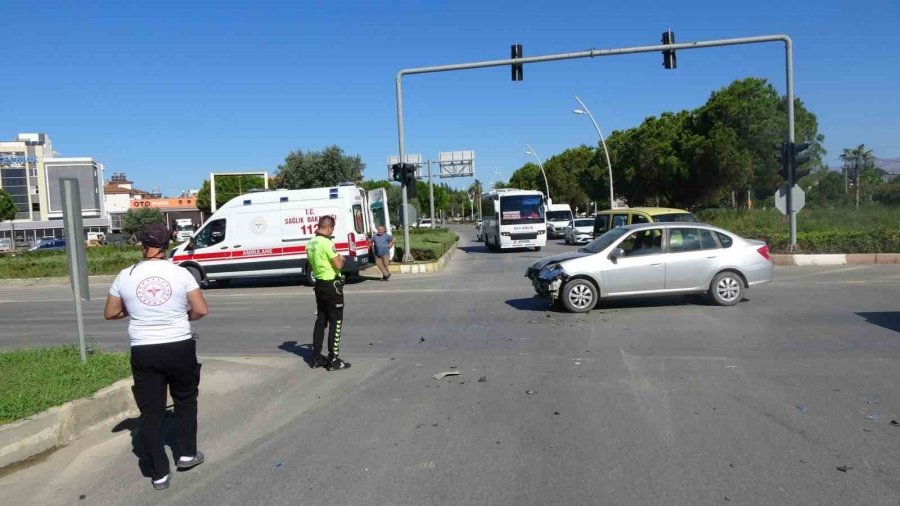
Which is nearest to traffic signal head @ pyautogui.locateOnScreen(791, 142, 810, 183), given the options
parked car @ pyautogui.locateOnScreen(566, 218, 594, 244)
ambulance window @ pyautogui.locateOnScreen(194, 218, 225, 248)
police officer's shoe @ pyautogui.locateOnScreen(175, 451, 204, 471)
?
parked car @ pyautogui.locateOnScreen(566, 218, 594, 244)

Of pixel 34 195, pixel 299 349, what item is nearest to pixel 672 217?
pixel 299 349

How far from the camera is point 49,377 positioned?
6.69 metres

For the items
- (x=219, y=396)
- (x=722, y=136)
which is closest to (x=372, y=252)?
(x=219, y=396)

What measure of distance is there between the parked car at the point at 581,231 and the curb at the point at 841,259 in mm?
16019

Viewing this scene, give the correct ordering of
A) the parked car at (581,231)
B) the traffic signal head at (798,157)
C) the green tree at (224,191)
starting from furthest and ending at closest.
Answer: the green tree at (224,191), the parked car at (581,231), the traffic signal head at (798,157)

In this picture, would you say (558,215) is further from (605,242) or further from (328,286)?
(328,286)

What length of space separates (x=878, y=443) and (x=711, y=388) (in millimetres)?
1768

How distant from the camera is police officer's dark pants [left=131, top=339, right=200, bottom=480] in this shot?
4586mm

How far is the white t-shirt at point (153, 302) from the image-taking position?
4602 millimetres

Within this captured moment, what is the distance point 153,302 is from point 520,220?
28356mm

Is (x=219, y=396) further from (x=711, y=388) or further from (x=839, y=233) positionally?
(x=839, y=233)

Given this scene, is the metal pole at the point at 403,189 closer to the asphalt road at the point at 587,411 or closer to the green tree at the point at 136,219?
the asphalt road at the point at 587,411

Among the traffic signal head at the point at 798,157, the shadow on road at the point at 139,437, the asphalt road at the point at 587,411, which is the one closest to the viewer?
the asphalt road at the point at 587,411

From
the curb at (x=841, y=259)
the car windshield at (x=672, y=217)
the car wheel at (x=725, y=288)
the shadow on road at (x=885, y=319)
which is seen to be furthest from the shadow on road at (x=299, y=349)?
the curb at (x=841, y=259)
